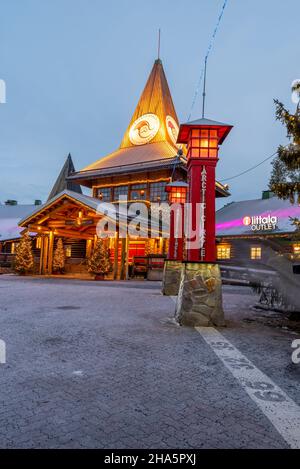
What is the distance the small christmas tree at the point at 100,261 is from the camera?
19469 millimetres

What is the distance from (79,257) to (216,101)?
520 feet

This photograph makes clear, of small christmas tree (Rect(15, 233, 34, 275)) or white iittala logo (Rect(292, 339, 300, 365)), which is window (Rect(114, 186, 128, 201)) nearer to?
small christmas tree (Rect(15, 233, 34, 275))

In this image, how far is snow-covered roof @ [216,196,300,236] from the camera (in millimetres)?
22577

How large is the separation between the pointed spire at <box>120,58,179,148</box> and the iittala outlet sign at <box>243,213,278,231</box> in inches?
411

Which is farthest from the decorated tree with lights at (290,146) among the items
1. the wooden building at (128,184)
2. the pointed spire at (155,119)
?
the pointed spire at (155,119)

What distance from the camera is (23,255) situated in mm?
22156

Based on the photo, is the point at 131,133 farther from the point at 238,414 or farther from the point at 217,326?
the point at 238,414

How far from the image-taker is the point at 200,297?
670 cm

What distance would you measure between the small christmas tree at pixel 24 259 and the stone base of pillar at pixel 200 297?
1781cm

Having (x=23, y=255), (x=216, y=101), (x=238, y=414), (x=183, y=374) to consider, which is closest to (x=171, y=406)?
(x=238, y=414)

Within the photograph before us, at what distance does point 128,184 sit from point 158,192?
3085 mm

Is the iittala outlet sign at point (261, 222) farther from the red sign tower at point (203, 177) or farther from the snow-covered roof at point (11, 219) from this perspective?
the snow-covered roof at point (11, 219)

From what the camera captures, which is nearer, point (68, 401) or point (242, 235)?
point (68, 401)

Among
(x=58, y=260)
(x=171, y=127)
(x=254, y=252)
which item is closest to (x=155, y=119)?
(x=171, y=127)
